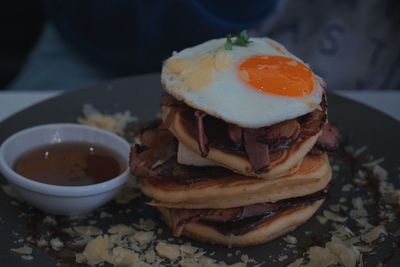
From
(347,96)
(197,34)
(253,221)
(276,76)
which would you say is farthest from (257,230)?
(197,34)

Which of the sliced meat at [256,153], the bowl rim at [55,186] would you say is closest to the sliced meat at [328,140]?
the sliced meat at [256,153]

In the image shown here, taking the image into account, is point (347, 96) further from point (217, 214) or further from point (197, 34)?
point (217, 214)

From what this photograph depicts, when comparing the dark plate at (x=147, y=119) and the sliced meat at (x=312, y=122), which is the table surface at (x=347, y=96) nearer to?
the dark plate at (x=147, y=119)

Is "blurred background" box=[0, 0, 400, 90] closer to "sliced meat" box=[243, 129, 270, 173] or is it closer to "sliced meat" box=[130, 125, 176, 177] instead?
"sliced meat" box=[130, 125, 176, 177]

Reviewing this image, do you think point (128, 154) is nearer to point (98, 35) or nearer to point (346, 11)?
point (98, 35)

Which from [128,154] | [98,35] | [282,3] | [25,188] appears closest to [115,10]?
[98,35]

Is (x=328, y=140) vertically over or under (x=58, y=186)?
over
